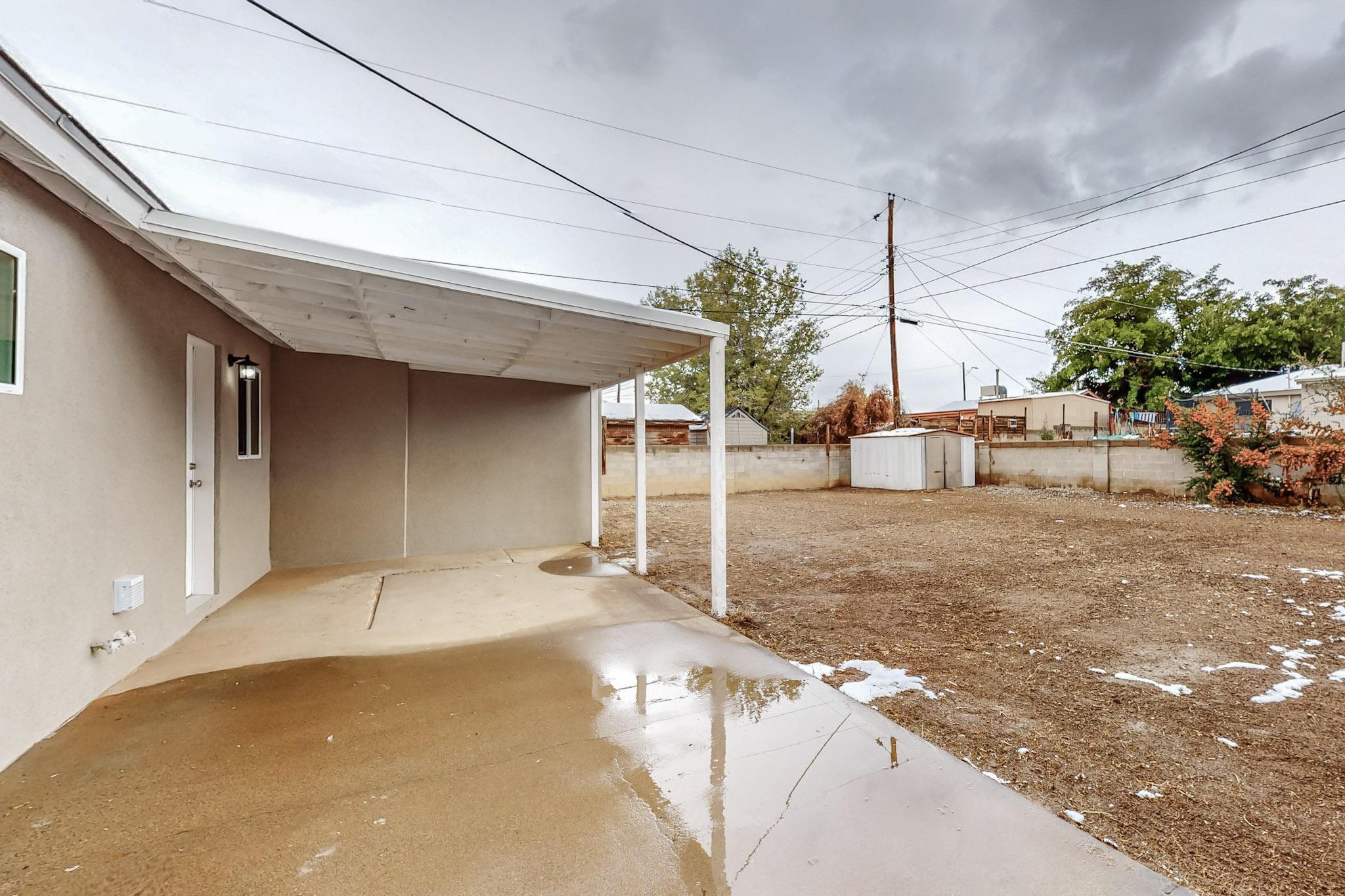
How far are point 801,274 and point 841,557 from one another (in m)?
14.7

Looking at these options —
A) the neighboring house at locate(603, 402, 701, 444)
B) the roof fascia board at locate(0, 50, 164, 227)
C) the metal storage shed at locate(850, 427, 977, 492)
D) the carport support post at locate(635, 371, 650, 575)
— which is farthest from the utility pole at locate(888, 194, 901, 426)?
the roof fascia board at locate(0, 50, 164, 227)

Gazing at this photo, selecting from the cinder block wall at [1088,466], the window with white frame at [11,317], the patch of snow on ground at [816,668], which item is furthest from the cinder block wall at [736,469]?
the window with white frame at [11,317]

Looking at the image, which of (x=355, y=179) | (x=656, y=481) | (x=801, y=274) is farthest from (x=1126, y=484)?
(x=355, y=179)

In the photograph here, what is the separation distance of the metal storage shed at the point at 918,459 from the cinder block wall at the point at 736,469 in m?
0.95

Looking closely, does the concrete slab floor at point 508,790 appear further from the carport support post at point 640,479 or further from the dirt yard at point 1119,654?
the carport support post at point 640,479

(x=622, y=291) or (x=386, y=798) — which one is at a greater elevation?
(x=622, y=291)

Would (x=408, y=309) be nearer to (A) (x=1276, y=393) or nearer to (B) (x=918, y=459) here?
(B) (x=918, y=459)

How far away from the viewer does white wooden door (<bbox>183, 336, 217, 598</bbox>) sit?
11.7 ft

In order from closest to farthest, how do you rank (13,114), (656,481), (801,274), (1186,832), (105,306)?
(1186,832) → (13,114) → (105,306) → (656,481) → (801,274)

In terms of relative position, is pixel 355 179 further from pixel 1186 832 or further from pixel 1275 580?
pixel 1275 580

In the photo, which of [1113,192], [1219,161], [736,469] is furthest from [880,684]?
[1113,192]

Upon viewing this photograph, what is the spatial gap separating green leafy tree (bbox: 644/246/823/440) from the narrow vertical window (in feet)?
51.6

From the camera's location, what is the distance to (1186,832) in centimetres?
157

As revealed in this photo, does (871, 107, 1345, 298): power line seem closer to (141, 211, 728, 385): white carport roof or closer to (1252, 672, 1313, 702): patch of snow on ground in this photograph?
(141, 211, 728, 385): white carport roof
